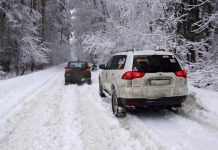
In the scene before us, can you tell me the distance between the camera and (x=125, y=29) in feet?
57.3

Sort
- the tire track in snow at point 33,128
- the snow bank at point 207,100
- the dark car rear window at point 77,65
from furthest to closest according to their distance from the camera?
the dark car rear window at point 77,65 < the snow bank at point 207,100 < the tire track in snow at point 33,128

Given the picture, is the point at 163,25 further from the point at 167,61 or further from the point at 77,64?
the point at 167,61

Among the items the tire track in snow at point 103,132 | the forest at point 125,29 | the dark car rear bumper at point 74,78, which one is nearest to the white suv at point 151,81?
the tire track in snow at point 103,132

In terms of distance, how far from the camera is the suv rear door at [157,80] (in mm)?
6750

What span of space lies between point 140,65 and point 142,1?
975cm

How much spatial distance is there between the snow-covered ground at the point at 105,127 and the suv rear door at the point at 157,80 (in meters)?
0.77

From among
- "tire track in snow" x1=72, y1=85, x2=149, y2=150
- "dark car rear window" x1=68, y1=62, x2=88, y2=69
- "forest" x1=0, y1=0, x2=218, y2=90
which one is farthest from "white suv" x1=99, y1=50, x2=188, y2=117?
"dark car rear window" x1=68, y1=62, x2=88, y2=69

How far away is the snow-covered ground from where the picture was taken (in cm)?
517

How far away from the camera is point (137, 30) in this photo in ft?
54.1

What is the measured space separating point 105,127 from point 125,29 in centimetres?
1195

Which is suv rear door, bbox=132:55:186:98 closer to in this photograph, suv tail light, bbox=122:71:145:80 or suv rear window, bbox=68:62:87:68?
suv tail light, bbox=122:71:145:80

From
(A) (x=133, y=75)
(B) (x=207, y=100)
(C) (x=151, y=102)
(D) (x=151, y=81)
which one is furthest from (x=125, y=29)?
(C) (x=151, y=102)

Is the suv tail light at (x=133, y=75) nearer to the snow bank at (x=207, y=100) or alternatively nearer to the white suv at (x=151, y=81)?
the white suv at (x=151, y=81)

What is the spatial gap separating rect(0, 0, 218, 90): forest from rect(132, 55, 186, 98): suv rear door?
121 inches
